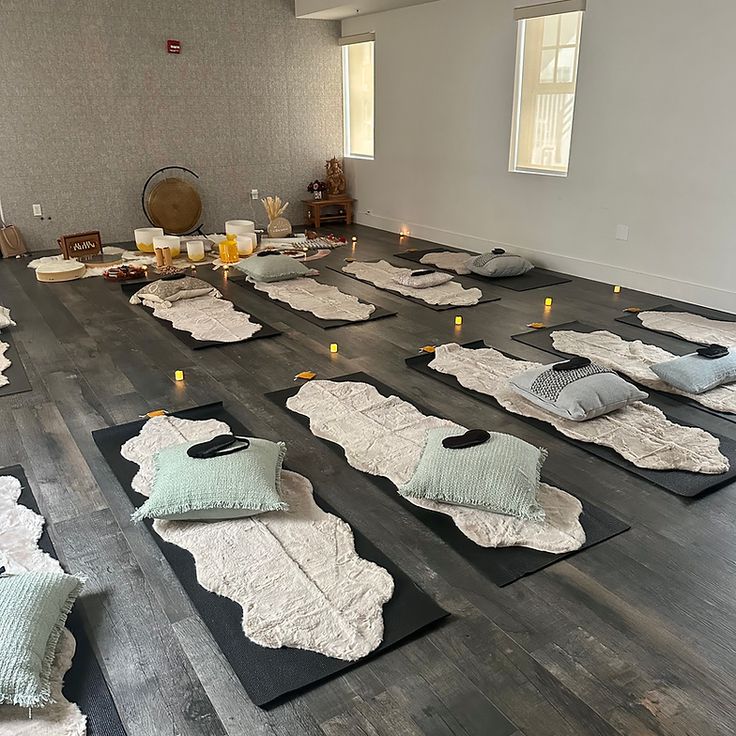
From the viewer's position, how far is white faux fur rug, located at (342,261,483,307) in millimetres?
4762

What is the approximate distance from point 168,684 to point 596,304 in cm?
390

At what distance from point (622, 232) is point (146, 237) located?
414 centimetres

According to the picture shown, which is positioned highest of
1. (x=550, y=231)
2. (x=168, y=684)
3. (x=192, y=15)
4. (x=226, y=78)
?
(x=192, y=15)

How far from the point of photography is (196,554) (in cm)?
204

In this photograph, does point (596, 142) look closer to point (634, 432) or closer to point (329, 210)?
point (634, 432)

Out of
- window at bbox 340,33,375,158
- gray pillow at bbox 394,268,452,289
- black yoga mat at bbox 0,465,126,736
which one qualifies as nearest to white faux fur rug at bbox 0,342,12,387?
black yoga mat at bbox 0,465,126,736

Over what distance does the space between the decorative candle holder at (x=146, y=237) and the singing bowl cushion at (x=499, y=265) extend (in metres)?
2.96

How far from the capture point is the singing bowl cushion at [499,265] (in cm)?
530

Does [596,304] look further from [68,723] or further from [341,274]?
[68,723]

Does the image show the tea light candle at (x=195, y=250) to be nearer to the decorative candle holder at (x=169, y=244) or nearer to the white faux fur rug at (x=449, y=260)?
the decorative candle holder at (x=169, y=244)

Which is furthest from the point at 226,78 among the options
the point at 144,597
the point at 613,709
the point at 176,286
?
the point at 613,709

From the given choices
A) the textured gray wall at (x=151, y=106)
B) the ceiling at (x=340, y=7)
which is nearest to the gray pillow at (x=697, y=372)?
the ceiling at (x=340, y=7)

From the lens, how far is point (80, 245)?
5.95 metres

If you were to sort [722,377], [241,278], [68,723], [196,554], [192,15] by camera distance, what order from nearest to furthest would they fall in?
[68,723], [196,554], [722,377], [241,278], [192,15]
